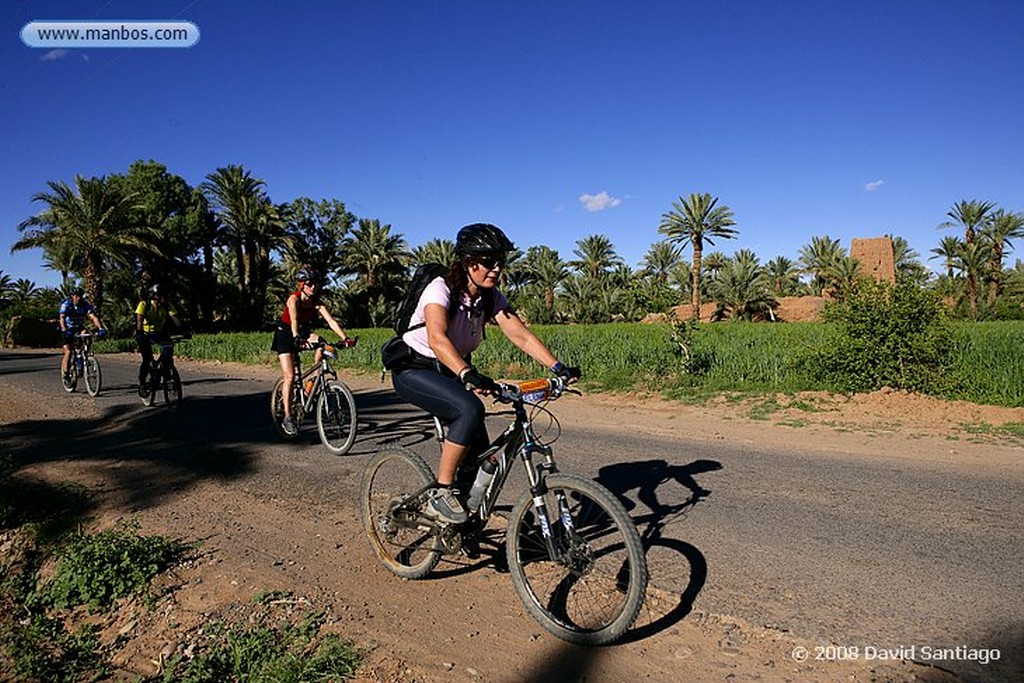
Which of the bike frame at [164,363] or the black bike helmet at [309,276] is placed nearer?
the black bike helmet at [309,276]

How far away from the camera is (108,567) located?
431cm

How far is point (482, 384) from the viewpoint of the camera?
330 cm

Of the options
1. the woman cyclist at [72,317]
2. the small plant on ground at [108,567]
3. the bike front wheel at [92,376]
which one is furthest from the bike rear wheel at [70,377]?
the small plant on ground at [108,567]

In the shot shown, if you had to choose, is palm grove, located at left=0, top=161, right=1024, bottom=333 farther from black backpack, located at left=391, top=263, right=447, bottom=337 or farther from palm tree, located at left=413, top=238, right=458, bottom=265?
black backpack, located at left=391, top=263, right=447, bottom=337

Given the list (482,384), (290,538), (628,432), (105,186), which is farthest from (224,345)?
(482,384)

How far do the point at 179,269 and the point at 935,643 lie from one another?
5649 cm

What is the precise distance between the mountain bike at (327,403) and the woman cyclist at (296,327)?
10 cm

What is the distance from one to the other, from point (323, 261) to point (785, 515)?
205 ft

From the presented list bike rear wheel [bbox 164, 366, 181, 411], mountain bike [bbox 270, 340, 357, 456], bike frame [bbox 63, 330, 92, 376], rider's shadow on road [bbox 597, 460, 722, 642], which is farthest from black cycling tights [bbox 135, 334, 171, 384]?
rider's shadow on road [bbox 597, 460, 722, 642]

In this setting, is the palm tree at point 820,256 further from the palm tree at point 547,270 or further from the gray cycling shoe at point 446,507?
the gray cycling shoe at point 446,507

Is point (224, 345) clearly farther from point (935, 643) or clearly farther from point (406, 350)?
point (935, 643)

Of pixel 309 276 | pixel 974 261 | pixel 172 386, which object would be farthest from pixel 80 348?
pixel 974 261

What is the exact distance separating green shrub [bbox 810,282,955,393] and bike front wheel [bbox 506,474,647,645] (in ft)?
33.3

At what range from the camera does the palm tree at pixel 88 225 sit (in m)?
35.7
